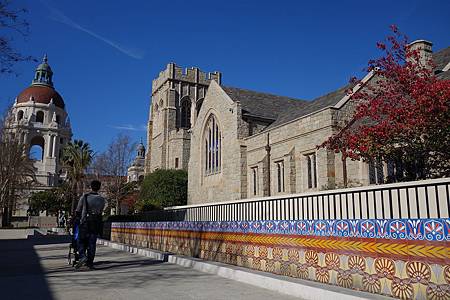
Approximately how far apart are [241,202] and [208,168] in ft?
73.2

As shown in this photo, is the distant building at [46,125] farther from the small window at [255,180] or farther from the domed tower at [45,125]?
the small window at [255,180]

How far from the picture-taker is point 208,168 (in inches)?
1284

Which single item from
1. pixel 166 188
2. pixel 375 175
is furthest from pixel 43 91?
pixel 375 175

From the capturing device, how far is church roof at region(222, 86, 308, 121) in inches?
1164

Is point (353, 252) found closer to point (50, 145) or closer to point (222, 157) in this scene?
point (222, 157)

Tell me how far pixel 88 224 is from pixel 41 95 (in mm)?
89878

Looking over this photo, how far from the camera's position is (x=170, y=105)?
61.9 m

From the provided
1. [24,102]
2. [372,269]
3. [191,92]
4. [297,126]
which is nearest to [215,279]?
[372,269]

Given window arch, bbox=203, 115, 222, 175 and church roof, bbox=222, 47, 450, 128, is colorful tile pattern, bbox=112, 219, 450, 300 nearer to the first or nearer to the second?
church roof, bbox=222, 47, 450, 128

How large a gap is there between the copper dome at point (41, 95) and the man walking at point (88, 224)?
87.6 m

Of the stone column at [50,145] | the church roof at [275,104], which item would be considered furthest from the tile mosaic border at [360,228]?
the stone column at [50,145]

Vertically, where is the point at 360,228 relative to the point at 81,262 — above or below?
above

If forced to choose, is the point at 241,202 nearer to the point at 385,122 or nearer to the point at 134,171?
the point at 385,122

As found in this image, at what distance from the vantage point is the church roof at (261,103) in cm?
2958
